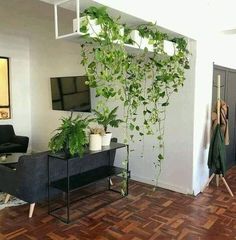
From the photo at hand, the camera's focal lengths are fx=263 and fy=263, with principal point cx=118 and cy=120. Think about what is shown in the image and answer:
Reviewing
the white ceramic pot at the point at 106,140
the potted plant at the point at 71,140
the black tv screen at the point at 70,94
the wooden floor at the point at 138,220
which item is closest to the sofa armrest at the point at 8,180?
the wooden floor at the point at 138,220

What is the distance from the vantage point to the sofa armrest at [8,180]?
9.70 ft

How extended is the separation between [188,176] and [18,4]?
3.30 m

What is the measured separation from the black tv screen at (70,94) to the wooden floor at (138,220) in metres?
1.70

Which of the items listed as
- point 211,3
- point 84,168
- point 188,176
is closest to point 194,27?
point 211,3

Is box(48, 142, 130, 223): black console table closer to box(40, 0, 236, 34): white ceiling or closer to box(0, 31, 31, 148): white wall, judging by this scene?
box(40, 0, 236, 34): white ceiling

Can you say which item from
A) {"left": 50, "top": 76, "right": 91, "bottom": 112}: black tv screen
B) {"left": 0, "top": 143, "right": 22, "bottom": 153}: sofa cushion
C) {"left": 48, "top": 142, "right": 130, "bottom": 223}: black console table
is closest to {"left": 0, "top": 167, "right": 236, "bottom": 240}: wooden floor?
{"left": 48, "top": 142, "right": 130, "bottom": 223}: black console table

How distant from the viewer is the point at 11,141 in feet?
18.1

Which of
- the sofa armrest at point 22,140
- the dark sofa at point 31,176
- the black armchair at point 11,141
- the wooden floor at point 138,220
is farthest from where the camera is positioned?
the sofa armrest at point 22,140

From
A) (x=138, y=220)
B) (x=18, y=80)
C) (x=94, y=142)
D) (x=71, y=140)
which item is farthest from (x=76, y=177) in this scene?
(x=18, y=80)

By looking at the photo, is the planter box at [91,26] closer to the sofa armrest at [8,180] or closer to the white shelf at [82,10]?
the white shelf at [82,10]

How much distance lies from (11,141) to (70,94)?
5.87 ft

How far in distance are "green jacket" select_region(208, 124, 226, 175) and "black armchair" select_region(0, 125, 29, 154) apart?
358cm

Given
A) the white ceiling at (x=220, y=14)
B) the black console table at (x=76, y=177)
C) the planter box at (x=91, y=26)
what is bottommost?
the black console table at (x=76, y=177)

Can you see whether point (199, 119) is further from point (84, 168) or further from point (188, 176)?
point (84, 168)
